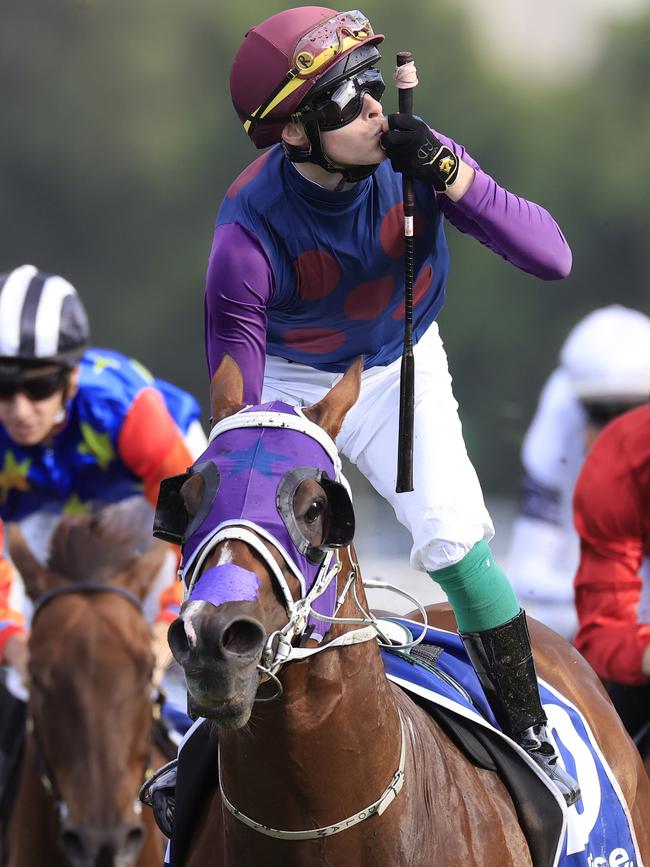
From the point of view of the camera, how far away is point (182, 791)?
3033 mm

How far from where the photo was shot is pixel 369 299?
3.19 metres

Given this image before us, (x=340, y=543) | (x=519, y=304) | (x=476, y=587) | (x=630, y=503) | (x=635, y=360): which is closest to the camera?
(x=340, y=543)

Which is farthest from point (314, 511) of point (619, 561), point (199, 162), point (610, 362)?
point (199, 162)

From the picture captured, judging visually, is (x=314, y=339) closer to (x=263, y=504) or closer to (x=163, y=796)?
(x=263, y=504)

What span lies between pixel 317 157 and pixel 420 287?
0.44 meters

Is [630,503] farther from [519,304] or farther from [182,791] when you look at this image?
[519,304]

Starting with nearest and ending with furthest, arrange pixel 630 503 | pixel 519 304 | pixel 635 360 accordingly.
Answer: pixel 630 503 < pixel 635 360 < pixel 519 304

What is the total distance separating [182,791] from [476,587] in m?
0.74

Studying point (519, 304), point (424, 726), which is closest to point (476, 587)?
point (424, 726)

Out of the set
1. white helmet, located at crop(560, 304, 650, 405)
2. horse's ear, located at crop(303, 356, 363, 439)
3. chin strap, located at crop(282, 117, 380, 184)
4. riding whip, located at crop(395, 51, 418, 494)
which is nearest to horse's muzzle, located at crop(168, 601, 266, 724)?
horse's ear, located at crop(303, 356, 363, 439)

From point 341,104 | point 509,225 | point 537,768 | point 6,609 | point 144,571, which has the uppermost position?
point 341,104

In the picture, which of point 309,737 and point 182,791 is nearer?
point 309,737

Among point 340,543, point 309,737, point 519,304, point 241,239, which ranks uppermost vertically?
point 241,239

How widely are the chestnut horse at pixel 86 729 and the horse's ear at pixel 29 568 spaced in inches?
2.4
